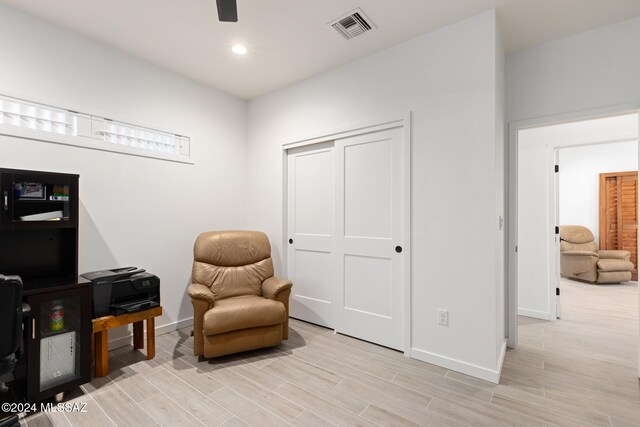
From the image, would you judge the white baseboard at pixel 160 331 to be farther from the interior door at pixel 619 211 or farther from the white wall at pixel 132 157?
the interior door at pixel 619 211

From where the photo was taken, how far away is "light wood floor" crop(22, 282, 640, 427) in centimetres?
184

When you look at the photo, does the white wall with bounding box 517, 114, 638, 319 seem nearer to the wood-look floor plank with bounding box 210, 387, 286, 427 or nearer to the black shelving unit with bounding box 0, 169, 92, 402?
the wood-look floor plank with bounding box 210, 387, 286, 427

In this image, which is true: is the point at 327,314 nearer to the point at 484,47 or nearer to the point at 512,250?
the point at 512,250

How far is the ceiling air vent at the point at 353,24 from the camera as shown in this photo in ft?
7.75

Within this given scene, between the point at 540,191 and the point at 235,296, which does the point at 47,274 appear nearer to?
the point at 235,296

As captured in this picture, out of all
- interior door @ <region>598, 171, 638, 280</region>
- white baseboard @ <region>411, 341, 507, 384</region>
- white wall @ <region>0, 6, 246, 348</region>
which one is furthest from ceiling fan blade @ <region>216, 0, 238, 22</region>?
interior door @ <region>598, 171, 638, 280</region>

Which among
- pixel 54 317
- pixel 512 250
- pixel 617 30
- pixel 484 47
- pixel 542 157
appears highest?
pixel 617 30

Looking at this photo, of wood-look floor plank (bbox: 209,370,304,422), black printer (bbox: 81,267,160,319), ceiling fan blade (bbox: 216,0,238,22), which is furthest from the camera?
black printer (bbox: 81,267,160,319)

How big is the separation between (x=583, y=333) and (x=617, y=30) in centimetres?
291

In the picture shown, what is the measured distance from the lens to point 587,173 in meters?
6.41

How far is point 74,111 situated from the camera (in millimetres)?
2582

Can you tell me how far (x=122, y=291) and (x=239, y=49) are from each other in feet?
7.84

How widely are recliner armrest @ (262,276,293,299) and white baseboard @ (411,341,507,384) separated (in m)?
1.28

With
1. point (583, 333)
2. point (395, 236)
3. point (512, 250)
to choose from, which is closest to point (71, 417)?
point (395, 236)
